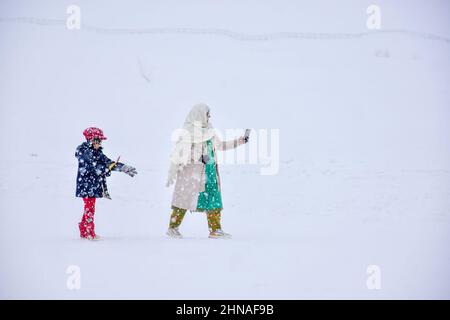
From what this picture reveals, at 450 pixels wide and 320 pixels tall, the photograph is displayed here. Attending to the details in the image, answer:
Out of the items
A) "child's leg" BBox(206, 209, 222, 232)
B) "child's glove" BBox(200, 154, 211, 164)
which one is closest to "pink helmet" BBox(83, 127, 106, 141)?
"child's glove" BBox(200, 154, 211, 164)

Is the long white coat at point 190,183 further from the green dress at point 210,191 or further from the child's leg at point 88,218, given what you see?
the child's leg at point 88,218

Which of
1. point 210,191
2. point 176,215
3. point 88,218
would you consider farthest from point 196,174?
point 88,218

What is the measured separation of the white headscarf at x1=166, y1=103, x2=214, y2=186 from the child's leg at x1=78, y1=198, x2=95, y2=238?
0.88 meters

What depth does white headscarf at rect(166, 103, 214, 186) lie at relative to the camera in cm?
748

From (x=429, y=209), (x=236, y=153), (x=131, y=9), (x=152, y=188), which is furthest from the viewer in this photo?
(x=131, y=9)

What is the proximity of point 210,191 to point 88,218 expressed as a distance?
139 cm

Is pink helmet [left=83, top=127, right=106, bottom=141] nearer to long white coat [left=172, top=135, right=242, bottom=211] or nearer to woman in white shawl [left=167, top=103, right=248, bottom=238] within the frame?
woman in white shawl [left=167, top=103, right=248, bottom=238]

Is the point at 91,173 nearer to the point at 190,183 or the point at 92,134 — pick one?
the point at 92,134

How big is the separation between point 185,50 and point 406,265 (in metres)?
13.5

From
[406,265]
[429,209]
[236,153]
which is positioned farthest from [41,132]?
[406,265]

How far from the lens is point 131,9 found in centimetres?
2058

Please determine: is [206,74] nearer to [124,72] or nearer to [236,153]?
[124,72]

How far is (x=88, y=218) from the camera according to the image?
23.8ft

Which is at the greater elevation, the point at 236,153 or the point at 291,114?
the point at 291,114
